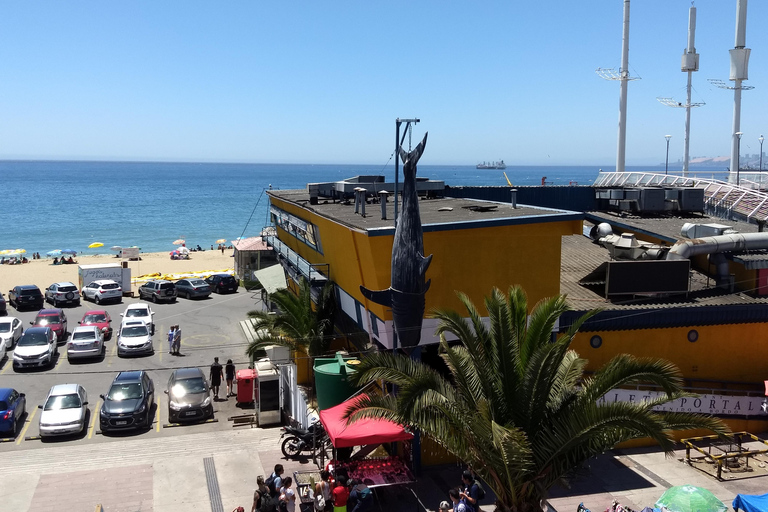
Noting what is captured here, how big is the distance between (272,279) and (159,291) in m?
13.7

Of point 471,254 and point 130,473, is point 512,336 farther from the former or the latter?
point 130,473

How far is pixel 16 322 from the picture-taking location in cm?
3023

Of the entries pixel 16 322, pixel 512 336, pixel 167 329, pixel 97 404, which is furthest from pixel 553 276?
pixel 16 322

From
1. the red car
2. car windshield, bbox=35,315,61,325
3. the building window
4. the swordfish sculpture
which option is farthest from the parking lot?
the swordfish sculpture

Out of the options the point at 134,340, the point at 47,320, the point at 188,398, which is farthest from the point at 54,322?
the point at 188,398

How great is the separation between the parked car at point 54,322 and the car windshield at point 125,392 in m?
11.7

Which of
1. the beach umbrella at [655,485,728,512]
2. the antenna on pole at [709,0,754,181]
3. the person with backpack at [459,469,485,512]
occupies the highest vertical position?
the antenna on pole at [709,0,754,181]

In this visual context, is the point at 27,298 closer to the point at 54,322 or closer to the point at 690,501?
the point at 54,322

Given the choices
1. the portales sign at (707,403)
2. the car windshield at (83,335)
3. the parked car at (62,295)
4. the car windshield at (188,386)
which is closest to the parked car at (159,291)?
the parked car at (62,295)

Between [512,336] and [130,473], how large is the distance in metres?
9.94

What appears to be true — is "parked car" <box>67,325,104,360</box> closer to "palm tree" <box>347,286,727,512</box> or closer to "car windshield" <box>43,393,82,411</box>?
"car windshield" <box>43,393,82,411</box>

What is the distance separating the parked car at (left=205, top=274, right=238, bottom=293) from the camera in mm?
42625

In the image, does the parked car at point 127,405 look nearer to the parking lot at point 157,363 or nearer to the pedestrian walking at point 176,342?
the parking lot at point 157,363

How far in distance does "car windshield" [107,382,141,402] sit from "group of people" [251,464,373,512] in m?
7.92
